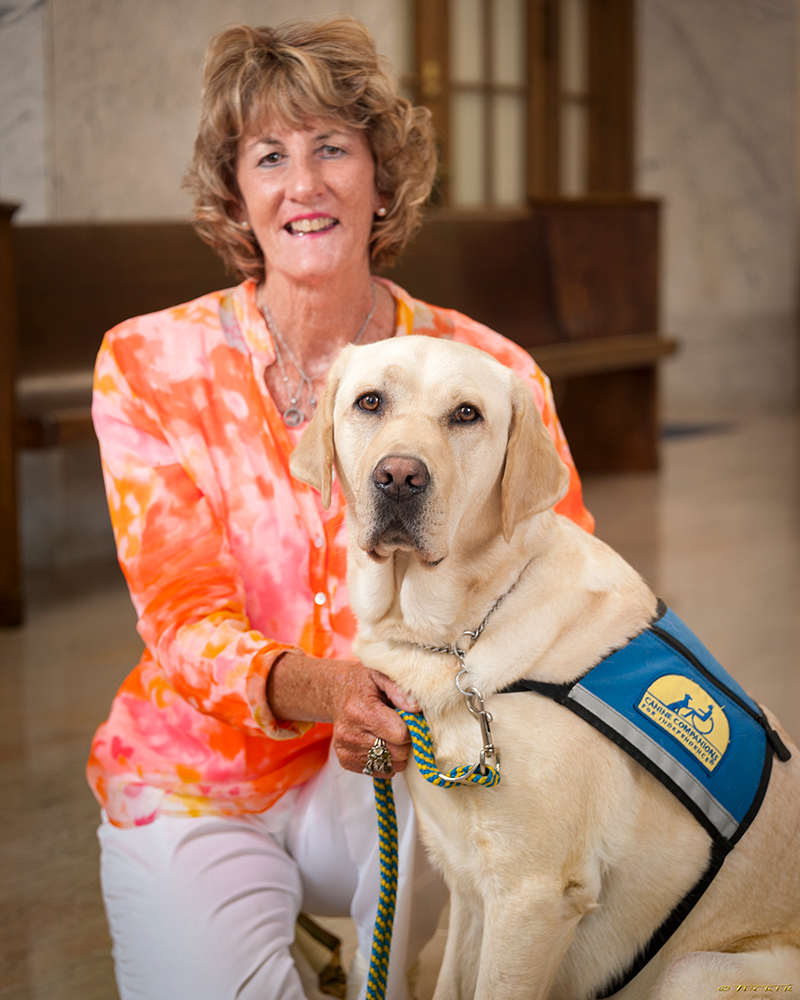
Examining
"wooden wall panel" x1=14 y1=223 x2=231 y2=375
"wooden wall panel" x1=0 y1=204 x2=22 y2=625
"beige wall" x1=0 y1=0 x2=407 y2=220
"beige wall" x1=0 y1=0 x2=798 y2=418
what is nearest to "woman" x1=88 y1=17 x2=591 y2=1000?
"wooden wall panel" x1=0 y1=204 x2=22 y2=625

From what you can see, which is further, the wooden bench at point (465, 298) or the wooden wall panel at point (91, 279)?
the wooden wall panel at point (91, 279)

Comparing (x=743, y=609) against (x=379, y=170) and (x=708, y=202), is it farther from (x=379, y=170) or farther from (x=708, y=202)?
(x=708, y=202)

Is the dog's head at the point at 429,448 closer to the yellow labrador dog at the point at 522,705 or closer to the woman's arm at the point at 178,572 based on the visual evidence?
the yellow labrador dog at the point at 522,705

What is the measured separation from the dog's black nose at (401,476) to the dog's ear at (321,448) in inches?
6.5

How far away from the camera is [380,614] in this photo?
1451 millimetres

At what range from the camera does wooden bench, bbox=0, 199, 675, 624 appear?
405 cm

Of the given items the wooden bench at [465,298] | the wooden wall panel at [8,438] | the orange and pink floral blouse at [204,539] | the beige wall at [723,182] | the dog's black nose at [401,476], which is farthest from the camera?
the beige wall at [723,182]

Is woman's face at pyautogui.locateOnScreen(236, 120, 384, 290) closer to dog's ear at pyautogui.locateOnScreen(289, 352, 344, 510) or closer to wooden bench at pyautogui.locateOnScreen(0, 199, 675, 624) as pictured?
dog's ear at pyautogui.locateOnScreen(289, 352, 344, 510)

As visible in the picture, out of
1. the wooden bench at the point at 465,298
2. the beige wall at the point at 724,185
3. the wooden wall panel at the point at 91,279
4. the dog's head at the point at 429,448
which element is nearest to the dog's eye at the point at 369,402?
the dog's head at the point at 429,448

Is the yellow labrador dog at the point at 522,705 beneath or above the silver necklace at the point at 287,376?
beneath

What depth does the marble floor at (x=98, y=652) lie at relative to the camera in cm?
214

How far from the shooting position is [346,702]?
146 cm

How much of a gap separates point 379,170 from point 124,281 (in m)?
3.08

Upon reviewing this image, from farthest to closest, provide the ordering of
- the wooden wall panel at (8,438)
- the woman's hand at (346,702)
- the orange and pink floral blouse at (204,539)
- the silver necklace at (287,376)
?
the wooden wall panel at (8,438)
the silver necklace at (287,376)
the orange and pink floral blouse at (204,539)
the woman's hand at (346,702)
